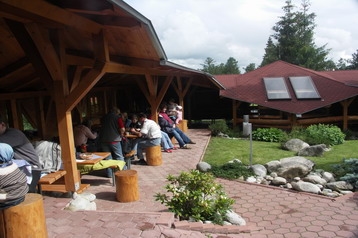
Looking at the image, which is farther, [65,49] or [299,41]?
[299,41]

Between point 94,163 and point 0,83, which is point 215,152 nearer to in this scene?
point 94,163

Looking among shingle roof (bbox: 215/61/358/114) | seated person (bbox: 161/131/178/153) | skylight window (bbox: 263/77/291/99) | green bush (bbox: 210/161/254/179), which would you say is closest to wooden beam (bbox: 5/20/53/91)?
green bush (bbox: 210/161/254/179)

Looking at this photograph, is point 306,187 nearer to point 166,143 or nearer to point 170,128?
point 166,143

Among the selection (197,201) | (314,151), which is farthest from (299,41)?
(197,201)

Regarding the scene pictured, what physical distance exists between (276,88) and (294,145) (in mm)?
5119

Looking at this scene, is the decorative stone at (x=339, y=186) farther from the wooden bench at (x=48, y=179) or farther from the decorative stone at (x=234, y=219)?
the wooden bench at (x=48, y=179)

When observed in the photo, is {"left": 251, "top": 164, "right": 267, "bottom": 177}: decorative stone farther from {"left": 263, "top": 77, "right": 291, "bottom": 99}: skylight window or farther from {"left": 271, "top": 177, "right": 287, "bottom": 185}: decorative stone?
{"left": 263, "top": 77, "right": 291, "bottom": 99}: skylight window

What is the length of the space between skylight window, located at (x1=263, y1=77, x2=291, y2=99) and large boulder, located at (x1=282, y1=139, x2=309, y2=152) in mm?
3990

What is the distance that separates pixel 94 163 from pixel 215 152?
17.5 ft

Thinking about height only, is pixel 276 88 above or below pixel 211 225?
above

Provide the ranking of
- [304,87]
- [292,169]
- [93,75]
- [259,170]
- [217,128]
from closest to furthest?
[93,75], [292,169], [259,170], [217,128], [304,87]

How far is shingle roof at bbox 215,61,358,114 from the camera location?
14.1m

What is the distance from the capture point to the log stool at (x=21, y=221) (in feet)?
10.6

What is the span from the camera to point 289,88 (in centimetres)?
1551
